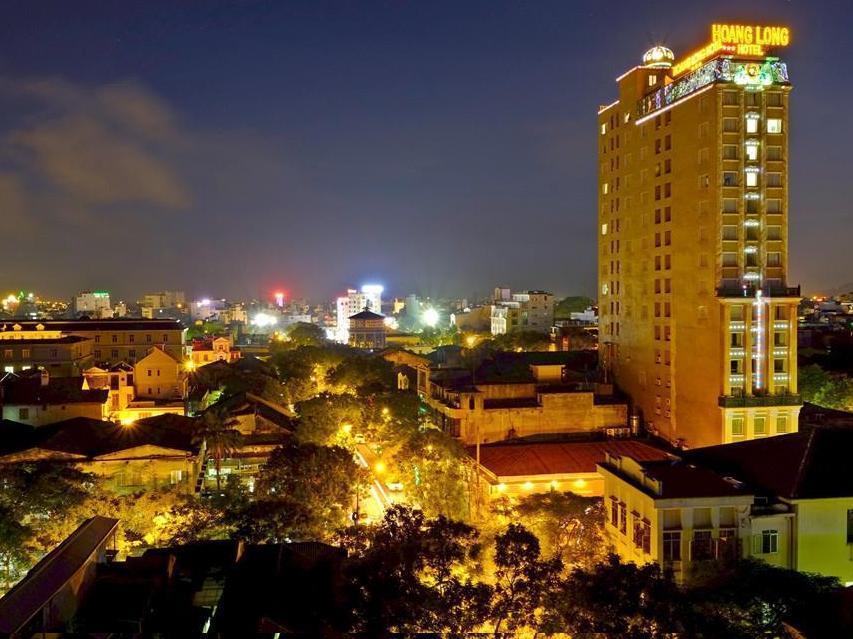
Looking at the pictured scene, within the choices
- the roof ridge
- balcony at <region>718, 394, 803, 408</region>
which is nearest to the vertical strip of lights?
balcony at <region>718, 394, 803, 408</region>

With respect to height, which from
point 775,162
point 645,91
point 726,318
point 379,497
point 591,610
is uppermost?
point 645,91

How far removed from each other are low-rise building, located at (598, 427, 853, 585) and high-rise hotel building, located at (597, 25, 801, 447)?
608 inches

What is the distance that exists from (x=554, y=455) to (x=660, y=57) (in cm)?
2756

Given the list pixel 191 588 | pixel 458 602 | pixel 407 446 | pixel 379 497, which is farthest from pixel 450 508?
pixel 458 602

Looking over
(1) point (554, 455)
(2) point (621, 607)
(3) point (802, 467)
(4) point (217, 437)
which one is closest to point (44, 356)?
(4) point (217, 437)

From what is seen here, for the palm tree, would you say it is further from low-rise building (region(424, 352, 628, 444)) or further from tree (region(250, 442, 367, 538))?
low-rise building (region(424, 352, 628, 444))

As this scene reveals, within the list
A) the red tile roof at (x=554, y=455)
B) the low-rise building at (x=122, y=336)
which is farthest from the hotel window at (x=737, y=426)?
the low-rise building at (x=122, y=336)

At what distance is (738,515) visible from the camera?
2172 centimetres

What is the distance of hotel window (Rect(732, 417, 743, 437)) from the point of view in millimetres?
39219

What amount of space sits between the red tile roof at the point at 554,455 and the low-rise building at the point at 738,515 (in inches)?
346

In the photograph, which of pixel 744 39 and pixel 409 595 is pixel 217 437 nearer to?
pixel 409 595

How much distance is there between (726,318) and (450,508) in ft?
68.0

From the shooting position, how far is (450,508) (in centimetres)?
2766

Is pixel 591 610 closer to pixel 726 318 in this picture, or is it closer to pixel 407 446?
pixel 407 446
